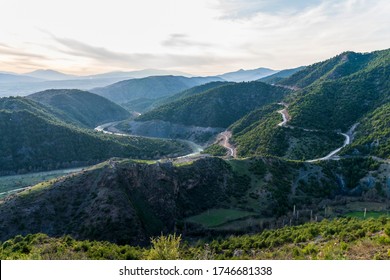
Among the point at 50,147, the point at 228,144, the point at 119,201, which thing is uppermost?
the point at 50,147

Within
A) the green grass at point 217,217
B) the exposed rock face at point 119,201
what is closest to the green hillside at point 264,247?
the exposed rock face at point 119,201

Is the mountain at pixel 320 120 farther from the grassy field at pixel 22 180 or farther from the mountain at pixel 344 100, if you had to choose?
the grassy field at pixel 22 180

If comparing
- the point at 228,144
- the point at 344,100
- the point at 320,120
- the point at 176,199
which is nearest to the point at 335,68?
the point at 344,100

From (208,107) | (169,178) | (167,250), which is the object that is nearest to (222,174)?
(169,178)

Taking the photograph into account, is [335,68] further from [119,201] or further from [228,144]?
[119,201]

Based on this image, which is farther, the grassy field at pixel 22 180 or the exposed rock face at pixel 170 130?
the exposed rock face at pixel 170 130

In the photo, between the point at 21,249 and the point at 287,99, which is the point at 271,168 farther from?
the point at 287,99

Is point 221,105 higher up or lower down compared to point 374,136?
higher up
